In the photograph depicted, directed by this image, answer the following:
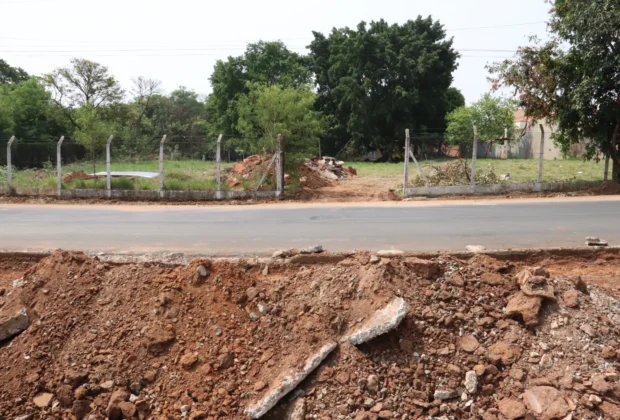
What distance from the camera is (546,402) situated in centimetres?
392

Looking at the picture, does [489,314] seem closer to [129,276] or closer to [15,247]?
[129,276]

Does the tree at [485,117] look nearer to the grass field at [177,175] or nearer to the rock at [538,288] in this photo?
the grass field at [177,175]

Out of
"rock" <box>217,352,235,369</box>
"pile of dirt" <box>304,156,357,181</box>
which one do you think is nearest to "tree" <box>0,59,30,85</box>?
"pile of dirt" <box>304,156,357,181</box>

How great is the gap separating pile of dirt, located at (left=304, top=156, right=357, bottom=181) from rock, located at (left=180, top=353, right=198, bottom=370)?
1709cm

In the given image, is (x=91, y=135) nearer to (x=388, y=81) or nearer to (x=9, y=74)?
(x=388, y=81)

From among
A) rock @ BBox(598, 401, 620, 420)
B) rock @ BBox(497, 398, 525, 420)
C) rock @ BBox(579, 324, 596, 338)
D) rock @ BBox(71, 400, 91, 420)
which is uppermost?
rock @ BBox(579, 324, 596, 338)

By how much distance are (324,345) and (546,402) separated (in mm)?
1814

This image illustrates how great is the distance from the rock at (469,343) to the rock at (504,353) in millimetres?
125

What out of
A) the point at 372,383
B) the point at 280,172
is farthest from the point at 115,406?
the point at 280,172

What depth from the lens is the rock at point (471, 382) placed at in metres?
4.17

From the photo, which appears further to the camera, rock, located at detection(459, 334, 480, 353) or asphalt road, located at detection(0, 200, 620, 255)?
asphalt road, located at detection(0, 200, 620, 255)

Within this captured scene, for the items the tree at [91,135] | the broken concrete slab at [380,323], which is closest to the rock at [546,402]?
the broken concrete slab at [380,323]

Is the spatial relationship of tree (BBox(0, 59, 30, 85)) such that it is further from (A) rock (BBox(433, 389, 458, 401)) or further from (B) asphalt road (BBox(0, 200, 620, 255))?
(A) rock (BBox(433, 389, 458, 401))

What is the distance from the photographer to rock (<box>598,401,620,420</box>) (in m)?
3.81
